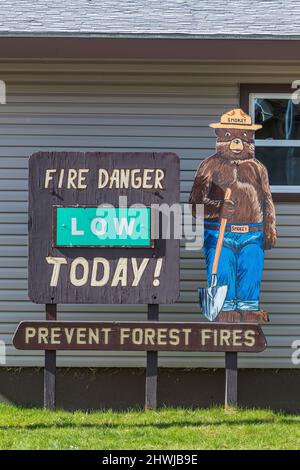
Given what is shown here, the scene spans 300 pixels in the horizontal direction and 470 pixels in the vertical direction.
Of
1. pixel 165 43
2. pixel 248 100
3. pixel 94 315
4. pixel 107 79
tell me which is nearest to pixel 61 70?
pixel 107 79

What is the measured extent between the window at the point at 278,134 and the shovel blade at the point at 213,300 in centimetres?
132

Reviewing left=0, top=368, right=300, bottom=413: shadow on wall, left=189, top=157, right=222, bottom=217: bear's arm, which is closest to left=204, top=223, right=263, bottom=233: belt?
left=189, top=157, right=222, bottom=217: bear's arm

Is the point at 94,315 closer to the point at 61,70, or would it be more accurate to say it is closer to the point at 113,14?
the point at 61,70

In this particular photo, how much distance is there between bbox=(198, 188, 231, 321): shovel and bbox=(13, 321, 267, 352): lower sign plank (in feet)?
0.68

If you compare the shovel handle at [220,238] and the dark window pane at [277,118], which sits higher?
the dark window pane at [277,118]

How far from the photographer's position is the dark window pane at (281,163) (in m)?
8.47

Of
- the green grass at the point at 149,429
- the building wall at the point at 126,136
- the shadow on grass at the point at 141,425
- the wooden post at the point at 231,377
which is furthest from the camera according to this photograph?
the building wall at the point at 126,136

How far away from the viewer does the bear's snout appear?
7898mm

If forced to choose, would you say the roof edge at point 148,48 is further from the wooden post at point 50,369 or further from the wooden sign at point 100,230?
the wooden post at point 50,369

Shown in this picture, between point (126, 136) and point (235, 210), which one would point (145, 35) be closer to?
point (126, 136)

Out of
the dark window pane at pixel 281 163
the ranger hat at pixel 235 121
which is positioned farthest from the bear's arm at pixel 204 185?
the dark window pane at pixel 281 163

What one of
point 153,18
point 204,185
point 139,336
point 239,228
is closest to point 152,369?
point 139,336

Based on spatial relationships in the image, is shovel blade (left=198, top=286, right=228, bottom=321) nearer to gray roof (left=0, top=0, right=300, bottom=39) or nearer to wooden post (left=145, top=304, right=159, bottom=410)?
wooden post (left=145, top=304, right=159, bottom=410)

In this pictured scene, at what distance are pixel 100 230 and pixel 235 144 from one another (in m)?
1.49
